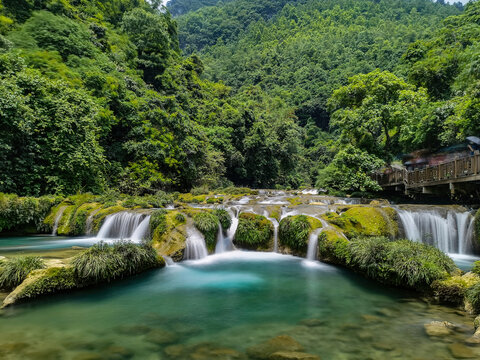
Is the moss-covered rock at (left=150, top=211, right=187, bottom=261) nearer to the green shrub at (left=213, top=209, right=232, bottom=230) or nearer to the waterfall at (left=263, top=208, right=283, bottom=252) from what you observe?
the green shrub at (left=213, top=209, right=232, bottom=230)

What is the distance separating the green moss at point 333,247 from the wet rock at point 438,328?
3.85 m

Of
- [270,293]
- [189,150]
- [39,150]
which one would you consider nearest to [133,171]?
[189,150]

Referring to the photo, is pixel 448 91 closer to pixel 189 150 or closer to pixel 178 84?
pixel 189 150

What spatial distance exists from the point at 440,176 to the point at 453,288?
10662mm

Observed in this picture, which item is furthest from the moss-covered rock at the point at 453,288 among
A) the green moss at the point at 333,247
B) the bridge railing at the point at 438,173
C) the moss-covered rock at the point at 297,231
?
the bridge railing at the point at 438,173

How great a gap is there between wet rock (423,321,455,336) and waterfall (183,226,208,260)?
24.5 feet

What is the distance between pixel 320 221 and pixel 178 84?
30.7 meters

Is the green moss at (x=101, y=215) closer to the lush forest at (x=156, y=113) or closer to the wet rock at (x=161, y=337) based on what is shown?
the lush forest at (x=156, y=113)

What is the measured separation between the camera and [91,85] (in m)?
22.7

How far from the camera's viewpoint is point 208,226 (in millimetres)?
11375

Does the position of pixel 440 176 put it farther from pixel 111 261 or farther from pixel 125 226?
pixel 125 226

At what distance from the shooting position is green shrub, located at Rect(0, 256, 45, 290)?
6.53m

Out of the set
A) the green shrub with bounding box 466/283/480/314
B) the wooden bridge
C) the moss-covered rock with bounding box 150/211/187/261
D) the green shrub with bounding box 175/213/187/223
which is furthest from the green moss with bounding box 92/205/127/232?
the wooden bridge

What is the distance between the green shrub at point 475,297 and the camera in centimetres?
559
